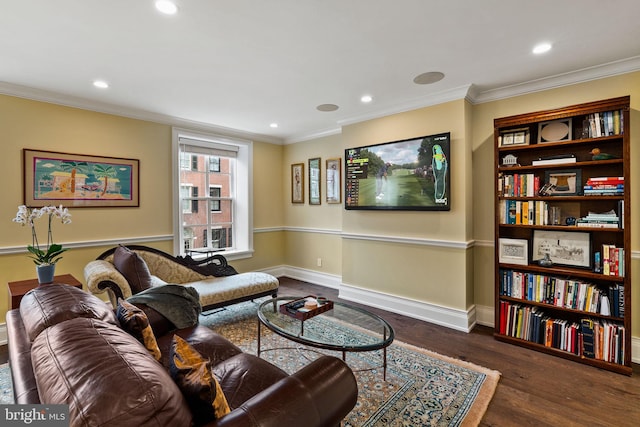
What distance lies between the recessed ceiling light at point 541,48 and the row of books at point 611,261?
65.2 inches

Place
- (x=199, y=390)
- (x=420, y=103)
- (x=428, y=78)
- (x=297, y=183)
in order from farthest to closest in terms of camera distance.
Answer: (x=297, y=183), (x=420, y=103), (x=428, y=78), (x=199, y=390)

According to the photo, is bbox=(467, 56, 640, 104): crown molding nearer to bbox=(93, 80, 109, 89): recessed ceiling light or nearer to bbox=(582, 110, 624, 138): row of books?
bbox=(582, 110, 624, 138): row of books

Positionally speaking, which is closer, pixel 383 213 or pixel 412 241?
pixel 412 241

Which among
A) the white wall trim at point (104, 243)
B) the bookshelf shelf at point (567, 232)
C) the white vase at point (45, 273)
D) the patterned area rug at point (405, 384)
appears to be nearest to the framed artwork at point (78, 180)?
the white wall trim at point (104, 243)

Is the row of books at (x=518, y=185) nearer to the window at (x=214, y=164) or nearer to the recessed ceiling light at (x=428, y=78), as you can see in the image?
the recessed ceiling light at (x=428, y=78)

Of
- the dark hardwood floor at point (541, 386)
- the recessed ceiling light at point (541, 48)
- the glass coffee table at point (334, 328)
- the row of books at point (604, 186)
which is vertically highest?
the recessed ceiling light at point (541, 48)

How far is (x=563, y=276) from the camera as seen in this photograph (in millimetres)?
2791

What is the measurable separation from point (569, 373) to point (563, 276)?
0.83 m

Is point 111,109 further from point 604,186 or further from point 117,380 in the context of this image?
point 604,186

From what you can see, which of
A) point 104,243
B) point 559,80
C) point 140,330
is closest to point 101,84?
point 104,243

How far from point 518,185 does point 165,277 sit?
388 centimetres

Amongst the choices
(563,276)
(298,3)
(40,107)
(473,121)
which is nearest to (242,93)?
(298,3)

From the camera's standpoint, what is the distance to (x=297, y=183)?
5277mm

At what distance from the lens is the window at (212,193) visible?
4332 millimetres
